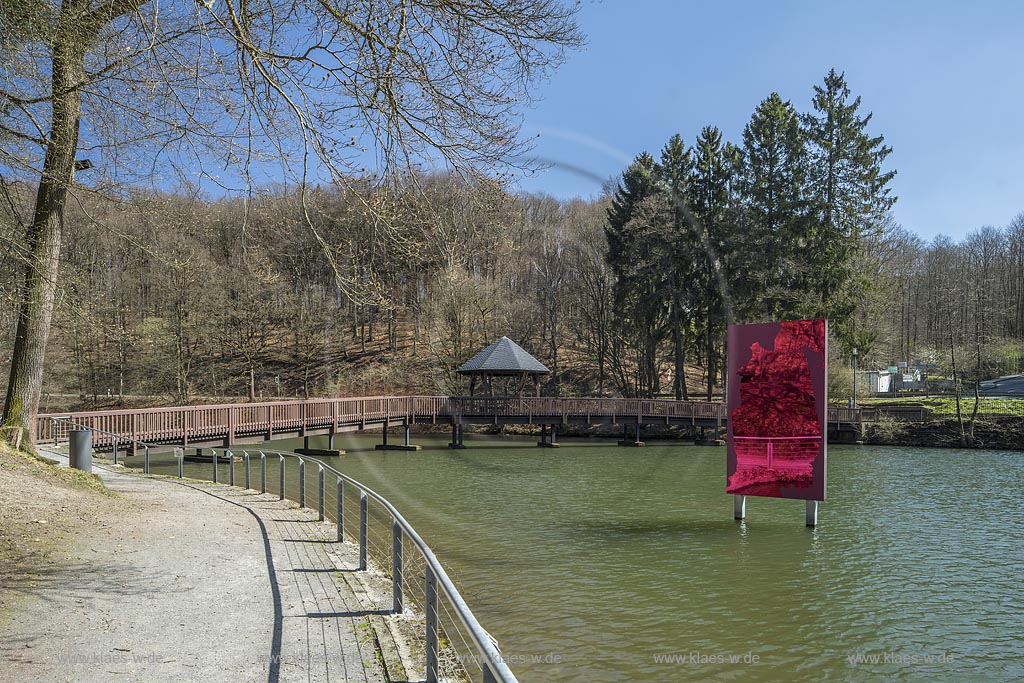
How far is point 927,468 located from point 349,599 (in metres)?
24.1

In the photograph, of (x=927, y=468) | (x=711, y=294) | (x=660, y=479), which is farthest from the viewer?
(x=711, y=294)

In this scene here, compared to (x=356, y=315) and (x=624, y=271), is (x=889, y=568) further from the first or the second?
(x=356, y=315)

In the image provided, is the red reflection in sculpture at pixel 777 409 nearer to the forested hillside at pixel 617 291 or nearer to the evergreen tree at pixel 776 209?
the forested hillside at pixel 617 291

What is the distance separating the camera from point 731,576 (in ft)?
36.8

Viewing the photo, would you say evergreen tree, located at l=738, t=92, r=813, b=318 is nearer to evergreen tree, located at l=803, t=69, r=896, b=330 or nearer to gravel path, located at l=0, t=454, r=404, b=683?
evergreen tree, located at l=803, t=69, r=896, b=330

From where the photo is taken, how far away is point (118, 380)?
45938 millimetres

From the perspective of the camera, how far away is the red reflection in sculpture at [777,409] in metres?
14.3

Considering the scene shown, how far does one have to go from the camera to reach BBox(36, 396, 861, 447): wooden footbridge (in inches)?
942

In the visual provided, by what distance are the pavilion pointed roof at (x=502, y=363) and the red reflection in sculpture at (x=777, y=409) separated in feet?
67.1

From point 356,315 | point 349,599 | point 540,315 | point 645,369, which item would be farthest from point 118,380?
point 349,599

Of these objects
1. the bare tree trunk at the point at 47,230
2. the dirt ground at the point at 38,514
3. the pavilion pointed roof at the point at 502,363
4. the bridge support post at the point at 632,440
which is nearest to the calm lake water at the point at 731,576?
the dirt ground at the point at 38,514

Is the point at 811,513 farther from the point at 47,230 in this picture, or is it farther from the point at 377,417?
the point at 377,417

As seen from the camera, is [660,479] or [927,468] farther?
[927,468]

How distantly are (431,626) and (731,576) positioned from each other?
24.3ft
